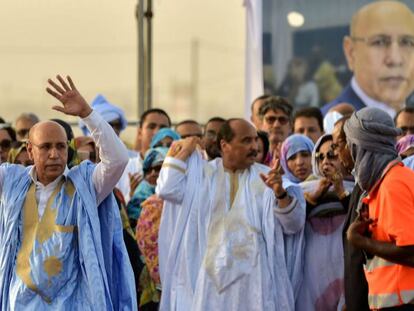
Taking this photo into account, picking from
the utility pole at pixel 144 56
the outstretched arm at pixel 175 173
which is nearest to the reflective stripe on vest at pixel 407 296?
the outstretched arm at pixel 175 173

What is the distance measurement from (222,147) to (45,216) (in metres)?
2.32

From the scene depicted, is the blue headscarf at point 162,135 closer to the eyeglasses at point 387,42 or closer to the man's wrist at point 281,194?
the man's wrist at point 281,194

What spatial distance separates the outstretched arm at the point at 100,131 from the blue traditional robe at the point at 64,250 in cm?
19

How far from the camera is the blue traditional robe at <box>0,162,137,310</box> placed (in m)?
7.86

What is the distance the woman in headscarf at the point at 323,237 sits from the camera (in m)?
9.59

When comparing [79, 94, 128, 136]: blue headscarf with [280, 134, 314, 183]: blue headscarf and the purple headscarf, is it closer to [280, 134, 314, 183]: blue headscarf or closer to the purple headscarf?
[280, 134, 314, 183]: blue headscarf

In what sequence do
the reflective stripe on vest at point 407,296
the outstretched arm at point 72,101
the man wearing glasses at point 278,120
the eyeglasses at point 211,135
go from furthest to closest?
the man wearing glasses at point 278,120
the eyeglasses at point 211,135
the outstretched arm at point 72,101
the reflective stripe on vest at point 407,296

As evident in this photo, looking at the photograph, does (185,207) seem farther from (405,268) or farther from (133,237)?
(405,268)

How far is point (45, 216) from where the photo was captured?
8.01 m

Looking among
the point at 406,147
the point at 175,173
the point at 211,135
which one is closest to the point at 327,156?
the point at 406,147

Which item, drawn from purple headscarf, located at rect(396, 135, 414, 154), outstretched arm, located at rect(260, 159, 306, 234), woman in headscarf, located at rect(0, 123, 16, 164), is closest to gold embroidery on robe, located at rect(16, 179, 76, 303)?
outstretched arm, located at rect(260, 159, 306, 234)

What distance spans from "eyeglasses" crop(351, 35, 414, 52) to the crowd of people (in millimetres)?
14

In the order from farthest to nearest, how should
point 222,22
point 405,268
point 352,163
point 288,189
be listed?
point 222,22, point 288,189, point 352,163, point 405,268

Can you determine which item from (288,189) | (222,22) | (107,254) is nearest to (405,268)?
(107,254)
